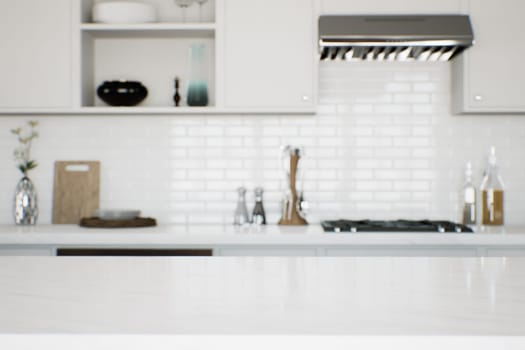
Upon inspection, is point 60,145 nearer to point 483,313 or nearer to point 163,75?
point 163,75

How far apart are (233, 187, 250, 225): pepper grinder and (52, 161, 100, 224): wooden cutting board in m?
0.88

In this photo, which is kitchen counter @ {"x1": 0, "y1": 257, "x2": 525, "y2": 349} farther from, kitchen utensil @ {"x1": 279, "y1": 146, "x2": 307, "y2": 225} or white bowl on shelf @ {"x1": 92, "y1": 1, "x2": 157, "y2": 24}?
white bowl on shelf @ {"x1": 92, "y1": 1, "x2": 157, "y2": 24}

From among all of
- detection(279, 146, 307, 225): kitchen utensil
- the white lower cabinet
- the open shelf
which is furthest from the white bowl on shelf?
the white lower cabinet

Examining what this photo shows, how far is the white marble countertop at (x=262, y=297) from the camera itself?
0.83m

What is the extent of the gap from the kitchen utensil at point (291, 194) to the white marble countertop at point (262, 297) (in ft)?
6.24

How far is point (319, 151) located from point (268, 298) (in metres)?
2.67

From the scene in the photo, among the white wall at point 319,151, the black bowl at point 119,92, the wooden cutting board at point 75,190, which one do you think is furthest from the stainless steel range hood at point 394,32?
the wooden cutting board at point 75,190

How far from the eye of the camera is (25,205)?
3.46 metres

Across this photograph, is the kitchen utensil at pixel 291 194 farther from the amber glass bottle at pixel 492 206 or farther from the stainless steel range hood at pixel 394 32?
the amber glass bottle at pixel 492 206

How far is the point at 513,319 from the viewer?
0.87 m

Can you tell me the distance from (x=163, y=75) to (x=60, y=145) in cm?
78

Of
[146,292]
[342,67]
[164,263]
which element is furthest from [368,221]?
[146,292]

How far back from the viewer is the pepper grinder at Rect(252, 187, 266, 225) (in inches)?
135

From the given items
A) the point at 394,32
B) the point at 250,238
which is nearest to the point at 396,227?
the point at 250,238
